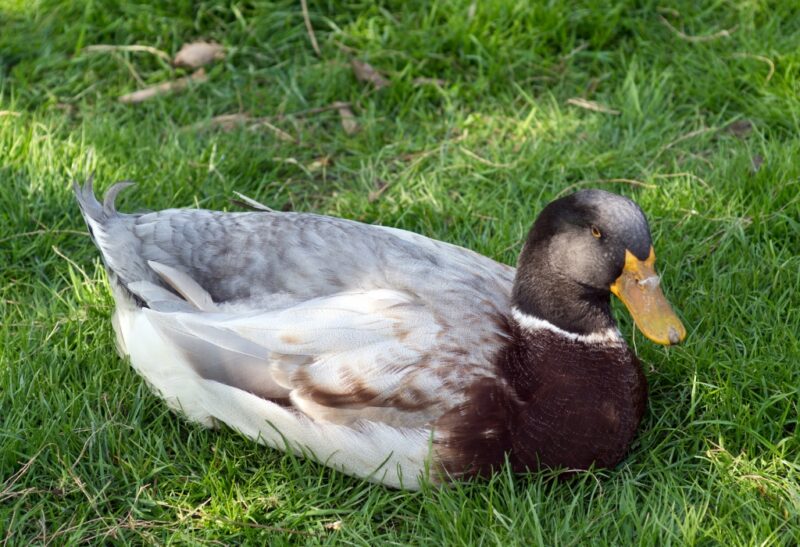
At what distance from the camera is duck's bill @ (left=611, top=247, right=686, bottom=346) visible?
3139 mm

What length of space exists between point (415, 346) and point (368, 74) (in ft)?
7.54

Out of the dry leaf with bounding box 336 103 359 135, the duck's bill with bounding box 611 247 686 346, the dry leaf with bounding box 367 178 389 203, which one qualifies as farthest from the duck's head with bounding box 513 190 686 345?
the dry leaf with bounding box 336 103 359 135

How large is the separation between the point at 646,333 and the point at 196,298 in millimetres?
1386

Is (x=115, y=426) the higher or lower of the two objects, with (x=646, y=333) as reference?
lower

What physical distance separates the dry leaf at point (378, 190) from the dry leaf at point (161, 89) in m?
1.16

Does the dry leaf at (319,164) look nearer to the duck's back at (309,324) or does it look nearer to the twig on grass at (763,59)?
the duck's back at (309,324)

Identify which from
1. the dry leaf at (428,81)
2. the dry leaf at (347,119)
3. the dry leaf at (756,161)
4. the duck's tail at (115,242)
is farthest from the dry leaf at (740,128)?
the duck's tail at (115,242)

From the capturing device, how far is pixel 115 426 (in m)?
3.47

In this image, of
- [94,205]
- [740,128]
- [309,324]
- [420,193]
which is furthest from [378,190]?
[740,128]

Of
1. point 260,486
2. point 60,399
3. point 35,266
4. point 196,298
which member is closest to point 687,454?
point 260,486

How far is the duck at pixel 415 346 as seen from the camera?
3150mm

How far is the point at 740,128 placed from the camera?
15.9 ft

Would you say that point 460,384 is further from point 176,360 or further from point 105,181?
point 105,181

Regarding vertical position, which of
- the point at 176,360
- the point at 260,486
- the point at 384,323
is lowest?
the point at 260,486
